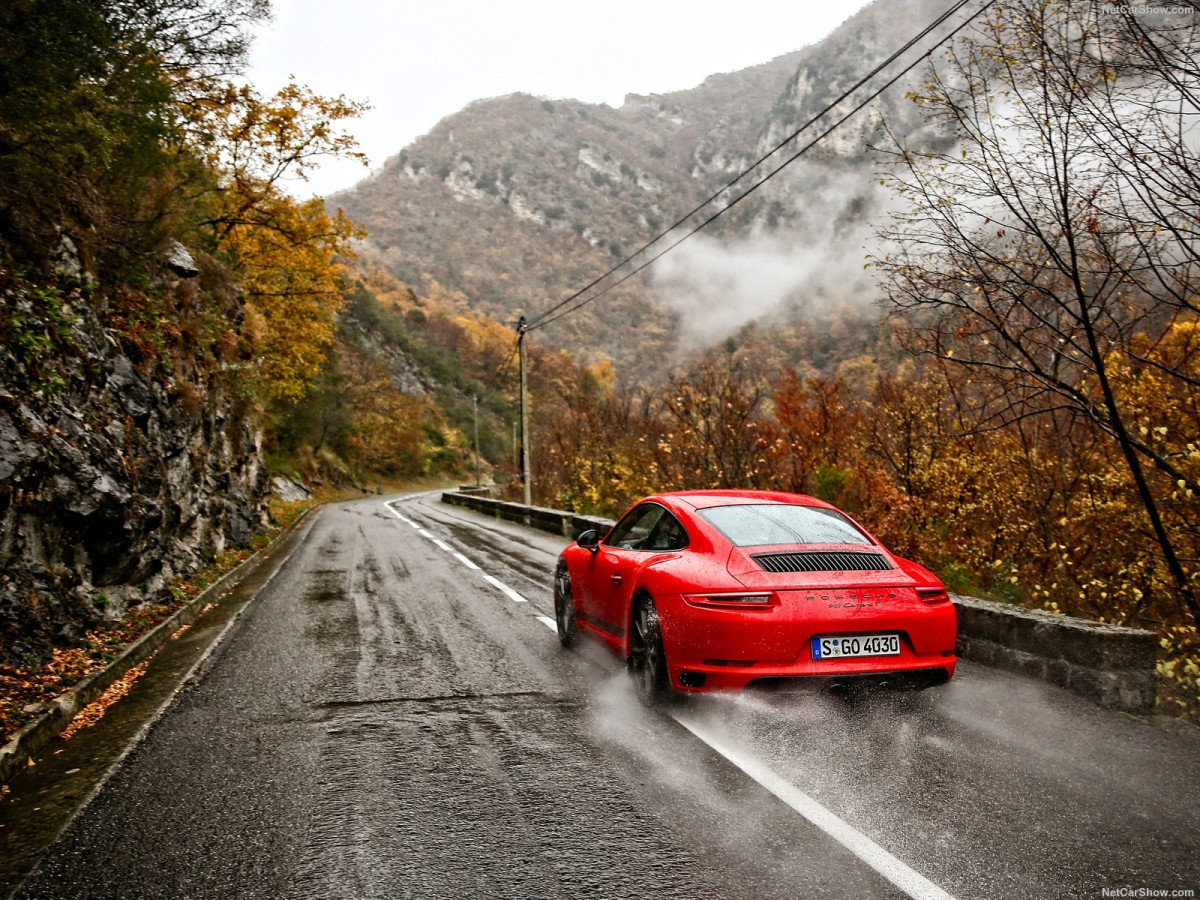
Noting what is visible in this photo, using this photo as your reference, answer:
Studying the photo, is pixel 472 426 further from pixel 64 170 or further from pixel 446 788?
pixel 446 788

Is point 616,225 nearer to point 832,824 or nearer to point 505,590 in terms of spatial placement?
point 505,590

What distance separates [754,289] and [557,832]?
552 feet

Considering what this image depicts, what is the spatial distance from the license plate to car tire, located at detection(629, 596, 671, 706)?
89 cm

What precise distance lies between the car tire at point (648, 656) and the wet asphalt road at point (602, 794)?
0.65 feet

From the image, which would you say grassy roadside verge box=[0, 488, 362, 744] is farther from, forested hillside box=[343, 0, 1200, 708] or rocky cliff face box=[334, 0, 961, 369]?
rocky cliff face box=[334, 0, 961, 369]

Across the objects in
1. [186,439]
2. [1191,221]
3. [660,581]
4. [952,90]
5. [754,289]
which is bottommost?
[660,581]

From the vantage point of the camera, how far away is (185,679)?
19.9 feet

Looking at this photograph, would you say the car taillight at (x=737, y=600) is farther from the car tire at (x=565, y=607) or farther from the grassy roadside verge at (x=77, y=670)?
the grassy roadside verge at (x=77, y=670)

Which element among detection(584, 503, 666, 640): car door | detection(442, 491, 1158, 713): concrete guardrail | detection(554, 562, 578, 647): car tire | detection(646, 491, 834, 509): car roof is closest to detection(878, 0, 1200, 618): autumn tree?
detection(442, 491, 1158, 713): concrete guardrail

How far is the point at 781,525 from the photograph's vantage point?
5.19 metres

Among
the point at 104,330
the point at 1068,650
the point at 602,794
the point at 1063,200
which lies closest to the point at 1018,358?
the point at 1063,200

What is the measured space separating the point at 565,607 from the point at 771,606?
10.1ft

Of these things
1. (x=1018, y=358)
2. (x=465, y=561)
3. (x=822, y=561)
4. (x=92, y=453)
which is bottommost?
(x=465, y=561)

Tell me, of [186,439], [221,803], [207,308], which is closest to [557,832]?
[221,803]
